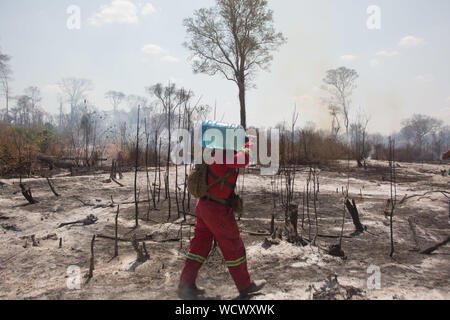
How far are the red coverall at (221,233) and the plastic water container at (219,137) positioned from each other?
0.23ft

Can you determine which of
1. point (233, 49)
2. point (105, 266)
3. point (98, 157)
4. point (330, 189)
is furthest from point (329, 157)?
point (105, 266)

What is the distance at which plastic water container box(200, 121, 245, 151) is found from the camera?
227cm

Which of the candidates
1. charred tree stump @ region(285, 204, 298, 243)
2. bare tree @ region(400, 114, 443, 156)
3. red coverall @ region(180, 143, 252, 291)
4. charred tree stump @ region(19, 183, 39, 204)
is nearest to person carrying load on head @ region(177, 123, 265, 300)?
red coverall @ region(180, 143, 252, 291)

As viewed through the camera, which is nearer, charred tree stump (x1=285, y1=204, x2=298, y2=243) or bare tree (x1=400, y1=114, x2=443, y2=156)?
charred tree stump (x1=285, y1=204, x2=298, y2=243)

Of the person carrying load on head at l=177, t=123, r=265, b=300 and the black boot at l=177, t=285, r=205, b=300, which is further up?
the person carrying load on head at l=177, t=123, r=265, b=300

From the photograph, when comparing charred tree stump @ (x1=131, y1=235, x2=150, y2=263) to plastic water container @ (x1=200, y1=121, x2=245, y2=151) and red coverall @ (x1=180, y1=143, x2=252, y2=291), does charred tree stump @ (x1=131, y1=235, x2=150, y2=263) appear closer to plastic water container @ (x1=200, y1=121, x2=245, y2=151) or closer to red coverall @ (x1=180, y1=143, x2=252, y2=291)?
red coverall @ (x1=180, y1=143, x2=252, y2=291)

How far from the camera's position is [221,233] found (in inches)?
86.7

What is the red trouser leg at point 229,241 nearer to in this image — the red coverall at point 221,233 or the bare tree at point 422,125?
the red coverall at point 221,233

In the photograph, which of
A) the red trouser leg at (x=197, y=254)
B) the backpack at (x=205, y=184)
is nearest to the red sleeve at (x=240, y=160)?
the backpack at (x=205, y=184)

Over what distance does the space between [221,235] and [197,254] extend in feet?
1.01

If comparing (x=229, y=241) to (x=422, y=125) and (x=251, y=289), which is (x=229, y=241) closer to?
(x=251, y=289)
